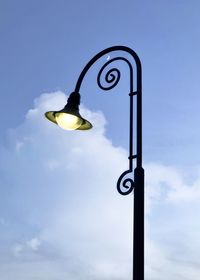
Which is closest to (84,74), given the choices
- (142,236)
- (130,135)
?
(130,135)

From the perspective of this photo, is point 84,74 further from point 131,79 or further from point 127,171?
point 127,171

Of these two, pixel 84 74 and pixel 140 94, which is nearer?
pixel 140 94

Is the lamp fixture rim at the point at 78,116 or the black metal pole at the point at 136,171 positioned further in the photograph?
the lamp fixture rim at the point at 78,116

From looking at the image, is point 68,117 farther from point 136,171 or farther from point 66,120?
point 136,171

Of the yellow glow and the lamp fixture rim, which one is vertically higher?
the lamp fixture rim

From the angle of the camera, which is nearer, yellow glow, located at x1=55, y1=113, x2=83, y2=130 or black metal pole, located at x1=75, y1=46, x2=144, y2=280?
black metal pole, located at x1=75, y1=46, x2=144, y2=280

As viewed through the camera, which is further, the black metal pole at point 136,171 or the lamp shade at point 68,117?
the lamp shade at point 68,117

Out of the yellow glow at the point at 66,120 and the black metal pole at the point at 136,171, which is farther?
the yellow glow at the point at 66,120

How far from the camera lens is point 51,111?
7.36 meters

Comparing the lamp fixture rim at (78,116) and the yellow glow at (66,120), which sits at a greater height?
the lamp fixture rim at (78,116)

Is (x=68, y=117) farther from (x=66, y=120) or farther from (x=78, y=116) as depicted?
(x=78, y=116)

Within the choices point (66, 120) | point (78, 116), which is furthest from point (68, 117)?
point (78, 116)

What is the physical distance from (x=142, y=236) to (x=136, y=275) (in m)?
0.48

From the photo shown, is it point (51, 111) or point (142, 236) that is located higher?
point (51, 111)
